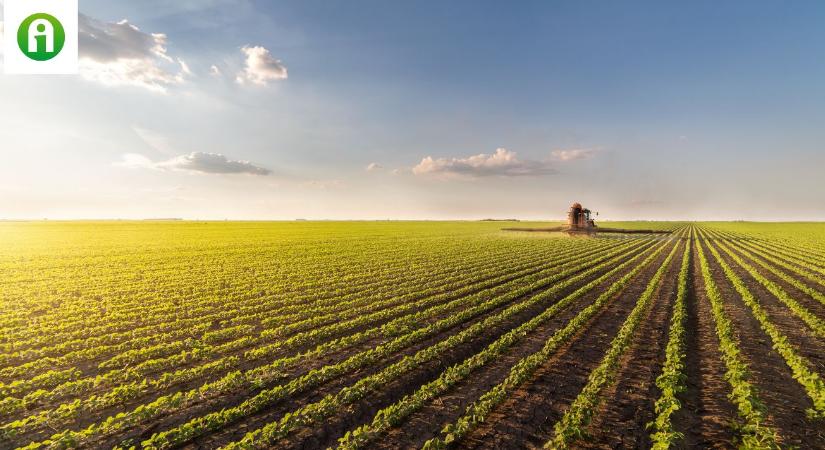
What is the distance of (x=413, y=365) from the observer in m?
10.3

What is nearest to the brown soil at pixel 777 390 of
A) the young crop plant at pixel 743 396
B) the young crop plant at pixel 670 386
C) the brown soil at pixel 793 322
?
the young crop plant at pixel 743 396

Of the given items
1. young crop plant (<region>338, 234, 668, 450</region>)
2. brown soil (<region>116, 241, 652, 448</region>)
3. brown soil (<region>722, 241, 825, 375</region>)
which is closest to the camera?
young crop plant (<region>338, 234, 668, 450</region>)

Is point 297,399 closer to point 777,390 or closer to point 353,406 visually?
point 353,406

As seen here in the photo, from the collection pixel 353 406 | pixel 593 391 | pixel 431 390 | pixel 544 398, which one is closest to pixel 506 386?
pixel 544 398

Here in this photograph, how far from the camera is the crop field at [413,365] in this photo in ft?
23.6

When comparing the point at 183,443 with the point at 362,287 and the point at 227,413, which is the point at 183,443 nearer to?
the point at 227,413

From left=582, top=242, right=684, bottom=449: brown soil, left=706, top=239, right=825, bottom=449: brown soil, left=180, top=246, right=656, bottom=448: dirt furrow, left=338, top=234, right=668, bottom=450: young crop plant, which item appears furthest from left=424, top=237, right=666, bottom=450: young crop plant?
left=706, top=239, right=825, bottom=449: brown soil

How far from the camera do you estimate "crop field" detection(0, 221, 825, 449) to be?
721cm

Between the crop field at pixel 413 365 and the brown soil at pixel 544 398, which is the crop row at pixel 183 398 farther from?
the brown soil at pixel 544 398

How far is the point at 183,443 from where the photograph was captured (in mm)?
6840

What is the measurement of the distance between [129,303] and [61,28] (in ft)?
58.3

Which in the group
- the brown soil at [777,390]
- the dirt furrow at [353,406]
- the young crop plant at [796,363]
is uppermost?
the young crop plant at [796,363]

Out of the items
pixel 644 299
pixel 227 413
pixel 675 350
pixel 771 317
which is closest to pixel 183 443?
pixel 227 413

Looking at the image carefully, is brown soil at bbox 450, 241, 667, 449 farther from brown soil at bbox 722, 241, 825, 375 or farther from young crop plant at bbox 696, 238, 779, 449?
brown soil at bbox 722, 241, 825, 375
